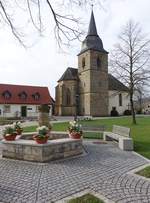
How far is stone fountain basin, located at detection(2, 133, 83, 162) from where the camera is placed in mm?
8672

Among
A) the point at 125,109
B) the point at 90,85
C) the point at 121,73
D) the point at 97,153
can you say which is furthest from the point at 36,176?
the point at 125,109

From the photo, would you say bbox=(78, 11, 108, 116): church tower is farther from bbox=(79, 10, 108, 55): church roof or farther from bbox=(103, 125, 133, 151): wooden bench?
bbox=(103, 125, 133, 151): wooden bench

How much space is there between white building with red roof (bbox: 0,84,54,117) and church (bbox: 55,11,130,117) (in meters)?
6.44

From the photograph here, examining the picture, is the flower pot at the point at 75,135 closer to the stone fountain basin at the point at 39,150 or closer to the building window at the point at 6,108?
the stone fountain basin at the point at 39,150

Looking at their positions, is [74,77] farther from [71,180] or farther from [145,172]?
[71,180]

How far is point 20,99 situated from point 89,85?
15094mm

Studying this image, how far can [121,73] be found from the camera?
28.4 meters

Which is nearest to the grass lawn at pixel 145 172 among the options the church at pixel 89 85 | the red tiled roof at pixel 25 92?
the red tiled roof at pixel 25 92

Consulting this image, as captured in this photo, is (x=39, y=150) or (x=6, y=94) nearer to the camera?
(x=39, y=150)

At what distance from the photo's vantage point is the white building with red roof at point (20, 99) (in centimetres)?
4850

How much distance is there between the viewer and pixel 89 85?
54531 millimetres

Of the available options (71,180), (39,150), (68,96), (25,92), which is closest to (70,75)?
(68,96)

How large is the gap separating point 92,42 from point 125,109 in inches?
791

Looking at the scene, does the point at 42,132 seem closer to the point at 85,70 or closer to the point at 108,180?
the point at 108,180
